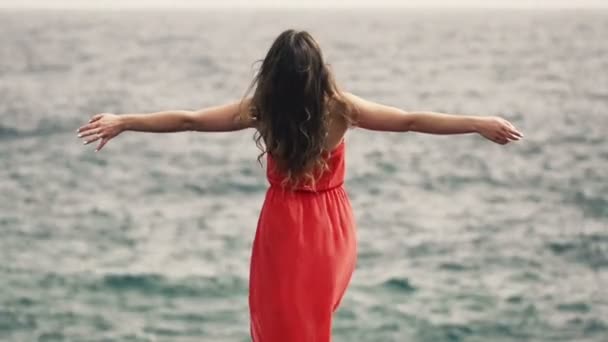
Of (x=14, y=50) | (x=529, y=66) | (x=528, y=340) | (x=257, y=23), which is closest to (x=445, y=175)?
(x=528, y=340)

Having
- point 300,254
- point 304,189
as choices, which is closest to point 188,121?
point 304,189

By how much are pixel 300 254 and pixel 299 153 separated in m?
0.36

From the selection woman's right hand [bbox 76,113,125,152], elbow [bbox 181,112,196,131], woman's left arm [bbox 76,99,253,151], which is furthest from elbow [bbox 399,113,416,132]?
woman's right hand [bbox 76,113,125,152]

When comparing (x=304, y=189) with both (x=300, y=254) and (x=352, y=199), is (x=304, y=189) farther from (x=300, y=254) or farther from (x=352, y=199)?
(x=352, y=199)

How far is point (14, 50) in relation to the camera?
55594mm

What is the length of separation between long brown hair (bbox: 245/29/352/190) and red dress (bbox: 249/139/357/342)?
0.25 feet

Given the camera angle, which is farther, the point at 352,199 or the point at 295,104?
the point at 352,199

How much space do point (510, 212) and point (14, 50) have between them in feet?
94.9

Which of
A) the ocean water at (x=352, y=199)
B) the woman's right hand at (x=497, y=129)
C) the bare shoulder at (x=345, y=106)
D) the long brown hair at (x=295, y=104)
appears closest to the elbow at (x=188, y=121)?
the long brown hair at (x=295, y=104)

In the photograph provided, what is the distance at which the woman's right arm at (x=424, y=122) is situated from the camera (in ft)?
13.4

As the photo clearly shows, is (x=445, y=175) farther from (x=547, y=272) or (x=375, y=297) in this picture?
(x=375, y=297)

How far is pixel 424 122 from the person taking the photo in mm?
4090

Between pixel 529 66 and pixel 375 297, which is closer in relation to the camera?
pixel 375 297

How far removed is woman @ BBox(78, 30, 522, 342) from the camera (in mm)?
4031
